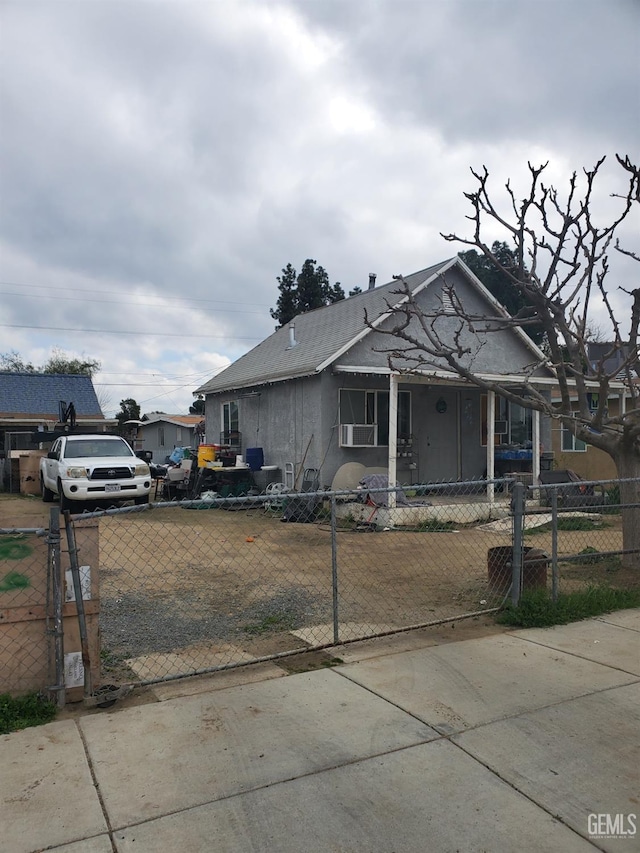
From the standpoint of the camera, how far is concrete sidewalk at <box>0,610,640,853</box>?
2.89 m

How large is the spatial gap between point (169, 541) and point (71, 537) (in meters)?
7.20

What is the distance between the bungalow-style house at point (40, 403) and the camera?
26078 millimetres

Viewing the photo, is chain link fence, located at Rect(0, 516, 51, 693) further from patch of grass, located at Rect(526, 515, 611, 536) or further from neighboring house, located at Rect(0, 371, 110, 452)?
neighboring house, located at Rect(0, 371, 110, 452)

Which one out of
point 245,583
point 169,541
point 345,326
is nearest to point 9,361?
point 345,326

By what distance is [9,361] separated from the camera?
53.8 metres

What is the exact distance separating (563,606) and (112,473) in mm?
10039

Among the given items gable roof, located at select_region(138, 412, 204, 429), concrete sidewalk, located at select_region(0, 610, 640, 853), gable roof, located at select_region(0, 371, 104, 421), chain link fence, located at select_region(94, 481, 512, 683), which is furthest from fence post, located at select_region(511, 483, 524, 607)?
gable roof, located at select_region(138, 412, 204, 429)

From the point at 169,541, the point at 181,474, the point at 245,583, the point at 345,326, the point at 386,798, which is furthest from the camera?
the point at 181,474

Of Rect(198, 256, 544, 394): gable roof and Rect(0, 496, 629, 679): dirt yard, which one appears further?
Rect(198, 256, 544, 394): gable roof

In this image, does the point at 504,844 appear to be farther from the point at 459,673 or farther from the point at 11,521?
the point at 11,521

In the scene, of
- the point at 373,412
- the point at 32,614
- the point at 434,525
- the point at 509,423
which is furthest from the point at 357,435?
the point at 32,614

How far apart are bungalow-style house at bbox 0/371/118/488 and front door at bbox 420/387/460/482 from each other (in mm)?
14786

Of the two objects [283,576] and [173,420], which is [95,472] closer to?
[283,576]

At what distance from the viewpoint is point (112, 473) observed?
13883mm
